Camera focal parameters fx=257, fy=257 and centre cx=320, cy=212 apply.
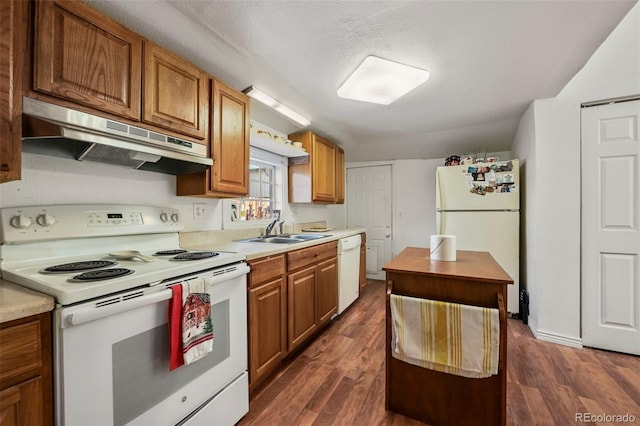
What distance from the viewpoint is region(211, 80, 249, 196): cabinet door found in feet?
5.58

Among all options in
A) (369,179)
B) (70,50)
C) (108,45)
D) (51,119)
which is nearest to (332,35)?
(108,45)

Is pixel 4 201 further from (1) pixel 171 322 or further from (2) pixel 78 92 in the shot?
(1) pixel 171 322

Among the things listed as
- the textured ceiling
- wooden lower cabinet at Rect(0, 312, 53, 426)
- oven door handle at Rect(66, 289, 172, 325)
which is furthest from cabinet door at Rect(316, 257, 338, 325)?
wooden lower cabinet at Rect(0, 312, 53, 426)

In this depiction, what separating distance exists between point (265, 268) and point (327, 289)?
98 centimetres

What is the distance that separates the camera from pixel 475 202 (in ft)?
9.43

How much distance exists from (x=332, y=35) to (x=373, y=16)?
0.25 m

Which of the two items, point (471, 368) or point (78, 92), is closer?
point (78, 92)

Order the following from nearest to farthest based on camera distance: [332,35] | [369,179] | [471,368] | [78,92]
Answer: [78,92]
[471,368]
[332,35]
[369,179]

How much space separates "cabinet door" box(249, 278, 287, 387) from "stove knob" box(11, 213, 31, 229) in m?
1.06

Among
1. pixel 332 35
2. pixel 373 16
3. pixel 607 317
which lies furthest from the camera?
pixel 607 317

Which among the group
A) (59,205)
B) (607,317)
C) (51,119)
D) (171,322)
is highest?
(51,119)

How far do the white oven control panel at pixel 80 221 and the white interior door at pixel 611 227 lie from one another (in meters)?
3.27

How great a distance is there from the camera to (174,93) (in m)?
1.45

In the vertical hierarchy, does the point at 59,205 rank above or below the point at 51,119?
below
